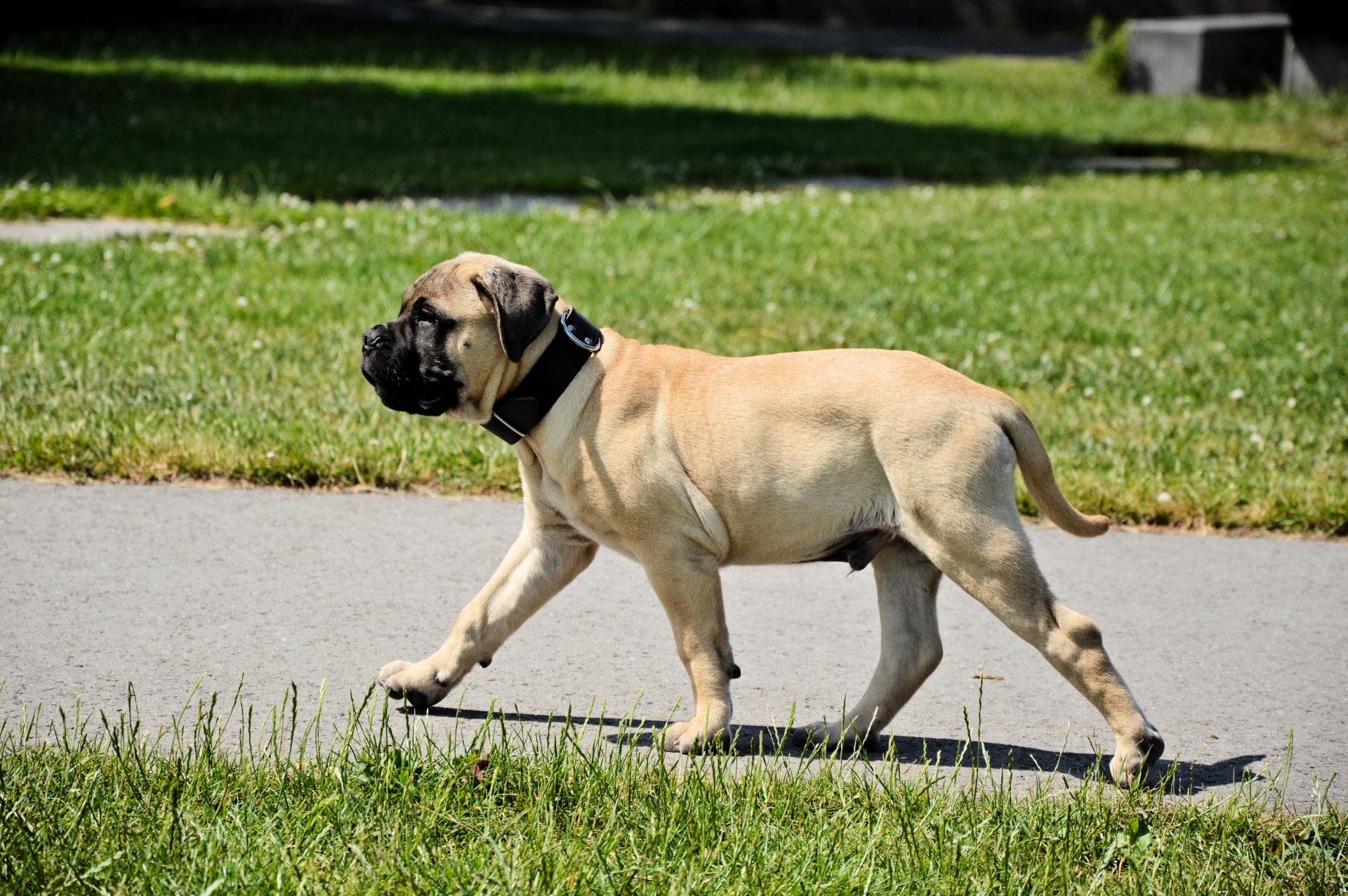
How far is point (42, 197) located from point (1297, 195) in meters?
10.5

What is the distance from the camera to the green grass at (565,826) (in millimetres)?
2844

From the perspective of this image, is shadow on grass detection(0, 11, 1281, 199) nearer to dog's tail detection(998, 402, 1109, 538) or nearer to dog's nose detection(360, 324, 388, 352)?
dog's nose detection(360, 324, 388, 352)

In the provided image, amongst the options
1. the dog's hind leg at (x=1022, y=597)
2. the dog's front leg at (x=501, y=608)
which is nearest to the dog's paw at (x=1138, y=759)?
the dog's hind leg at (x=1022, y=597)

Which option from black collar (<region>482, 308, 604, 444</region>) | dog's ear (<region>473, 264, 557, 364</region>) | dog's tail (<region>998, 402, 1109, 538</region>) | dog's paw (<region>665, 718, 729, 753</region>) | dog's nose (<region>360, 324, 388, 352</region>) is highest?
dog's ear (<region>473, 264, 557, 364</region>)

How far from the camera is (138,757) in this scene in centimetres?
322

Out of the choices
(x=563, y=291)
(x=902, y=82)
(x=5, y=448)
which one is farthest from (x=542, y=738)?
(x=902, y=82)

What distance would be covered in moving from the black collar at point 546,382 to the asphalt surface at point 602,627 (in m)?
0.80

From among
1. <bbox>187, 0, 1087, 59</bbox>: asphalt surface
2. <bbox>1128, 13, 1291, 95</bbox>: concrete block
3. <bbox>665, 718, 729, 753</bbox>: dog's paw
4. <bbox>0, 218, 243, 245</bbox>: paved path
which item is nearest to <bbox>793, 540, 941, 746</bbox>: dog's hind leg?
<bbox>665, 718, 729, 753</bbox>: dog's paw

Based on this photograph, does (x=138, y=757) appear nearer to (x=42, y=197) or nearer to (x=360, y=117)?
(x=42, y=197)

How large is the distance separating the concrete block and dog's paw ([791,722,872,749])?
1810cm

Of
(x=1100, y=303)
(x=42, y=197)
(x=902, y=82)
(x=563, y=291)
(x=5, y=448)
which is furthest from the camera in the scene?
(x=902, y=82)

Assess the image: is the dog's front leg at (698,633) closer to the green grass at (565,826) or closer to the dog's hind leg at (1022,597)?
the green grass at (565,826)

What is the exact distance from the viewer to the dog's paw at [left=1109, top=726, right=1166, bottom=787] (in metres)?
3.52

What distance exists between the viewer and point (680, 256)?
30.4ft
